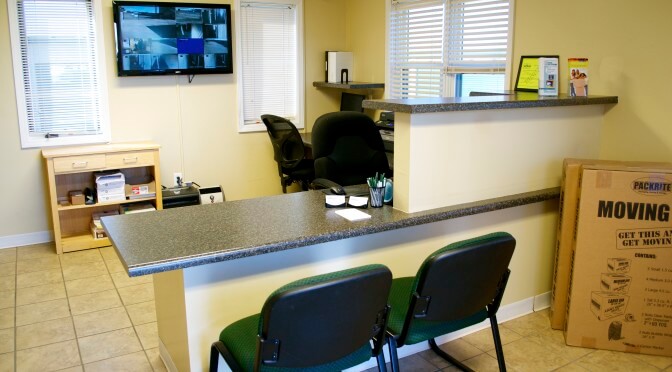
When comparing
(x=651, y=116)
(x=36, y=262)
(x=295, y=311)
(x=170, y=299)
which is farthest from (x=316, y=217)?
(x=36, y=262)

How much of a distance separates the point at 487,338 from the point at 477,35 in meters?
2.31

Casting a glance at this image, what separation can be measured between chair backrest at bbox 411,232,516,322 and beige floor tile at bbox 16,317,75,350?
83.2 inches

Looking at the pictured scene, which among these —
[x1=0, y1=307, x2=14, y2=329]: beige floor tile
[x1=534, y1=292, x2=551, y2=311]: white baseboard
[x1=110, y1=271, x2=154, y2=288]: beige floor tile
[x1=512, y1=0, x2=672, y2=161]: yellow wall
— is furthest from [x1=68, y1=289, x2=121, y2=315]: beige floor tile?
[x1=512, y1=0, x2=672, y2=161]: yellow wall

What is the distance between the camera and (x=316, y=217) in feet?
8.21

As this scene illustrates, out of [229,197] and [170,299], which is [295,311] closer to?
[170,299]

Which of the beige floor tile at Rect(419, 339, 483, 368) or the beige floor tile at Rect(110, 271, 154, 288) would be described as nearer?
the beige floor tile at Rect(419, 339, 483, 368)

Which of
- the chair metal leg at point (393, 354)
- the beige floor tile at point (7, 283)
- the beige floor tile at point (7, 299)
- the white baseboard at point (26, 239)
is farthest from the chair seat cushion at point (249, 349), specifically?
the white baseboard at point (26, 239)

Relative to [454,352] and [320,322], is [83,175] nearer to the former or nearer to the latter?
[454,352]

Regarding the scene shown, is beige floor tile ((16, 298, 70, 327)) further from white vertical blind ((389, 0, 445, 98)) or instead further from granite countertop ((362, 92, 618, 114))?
white vertical blind ((389, 0, 445, 98))

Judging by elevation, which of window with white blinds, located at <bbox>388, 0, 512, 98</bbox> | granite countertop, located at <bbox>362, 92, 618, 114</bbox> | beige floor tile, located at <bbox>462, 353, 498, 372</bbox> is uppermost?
window with white blinds, located at <bbox>388, 0, 512, 98</bbox>

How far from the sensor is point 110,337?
3113 mm

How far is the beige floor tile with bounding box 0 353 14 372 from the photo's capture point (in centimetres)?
279

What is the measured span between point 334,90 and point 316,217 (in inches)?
140

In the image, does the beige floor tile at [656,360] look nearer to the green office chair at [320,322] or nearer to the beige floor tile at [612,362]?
the beige floor tile at [612,362]
